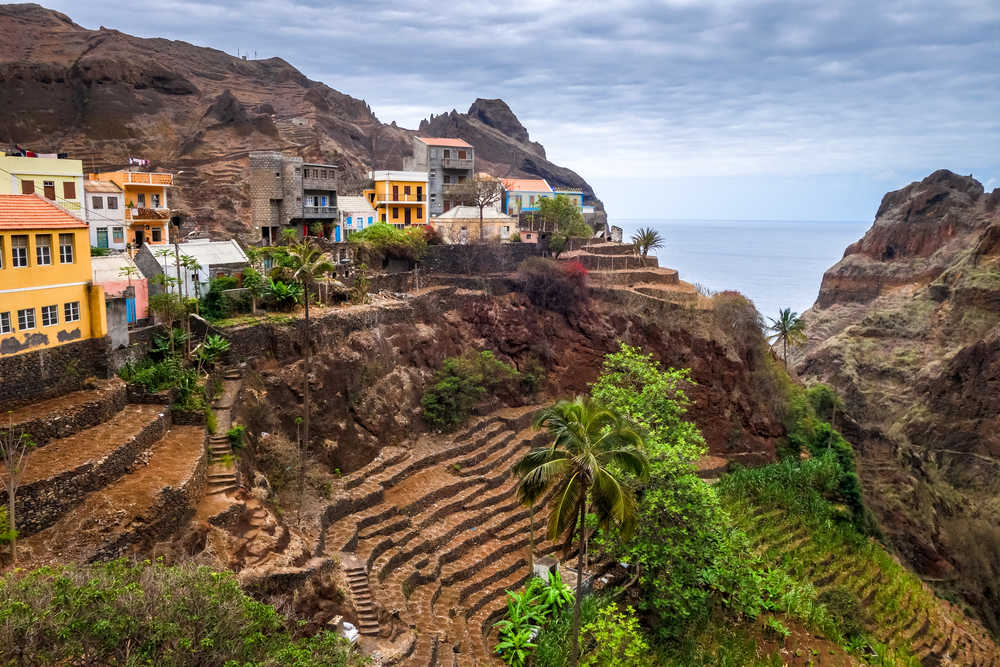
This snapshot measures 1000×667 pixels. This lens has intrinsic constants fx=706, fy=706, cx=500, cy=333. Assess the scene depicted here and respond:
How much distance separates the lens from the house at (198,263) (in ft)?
99.2

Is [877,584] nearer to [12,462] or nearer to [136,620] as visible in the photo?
[136,620]

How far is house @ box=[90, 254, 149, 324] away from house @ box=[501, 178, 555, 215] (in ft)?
138

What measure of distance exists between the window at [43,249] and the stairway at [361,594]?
42.9ft

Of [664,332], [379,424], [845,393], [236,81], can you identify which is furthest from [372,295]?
[236,81]

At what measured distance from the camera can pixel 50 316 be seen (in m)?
21.9

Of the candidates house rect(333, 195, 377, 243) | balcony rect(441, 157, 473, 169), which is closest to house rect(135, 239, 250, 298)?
house rect(333, 195, 377, 243)

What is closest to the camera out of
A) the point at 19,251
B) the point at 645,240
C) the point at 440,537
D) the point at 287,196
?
the point at 19,251

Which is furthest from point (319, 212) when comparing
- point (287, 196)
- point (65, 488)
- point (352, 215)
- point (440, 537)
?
point (65, 488)

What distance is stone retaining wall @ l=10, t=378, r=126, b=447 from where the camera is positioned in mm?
19578

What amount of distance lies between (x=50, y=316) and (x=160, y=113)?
51887mm

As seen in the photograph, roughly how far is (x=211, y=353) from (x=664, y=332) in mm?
29104

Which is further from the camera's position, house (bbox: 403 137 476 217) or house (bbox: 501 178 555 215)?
house (bbox: 501 178 555 215)

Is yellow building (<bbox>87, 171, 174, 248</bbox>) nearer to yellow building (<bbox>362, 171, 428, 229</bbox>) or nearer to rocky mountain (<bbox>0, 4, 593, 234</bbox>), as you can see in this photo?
rocky mountain (<bbox>0, 4, 593, 234</bbox>)

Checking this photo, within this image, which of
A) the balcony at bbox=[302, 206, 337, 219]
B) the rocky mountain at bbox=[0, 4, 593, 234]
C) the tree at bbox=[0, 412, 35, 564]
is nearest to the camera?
the tree at bbox=[0, 412, 35, 564]
